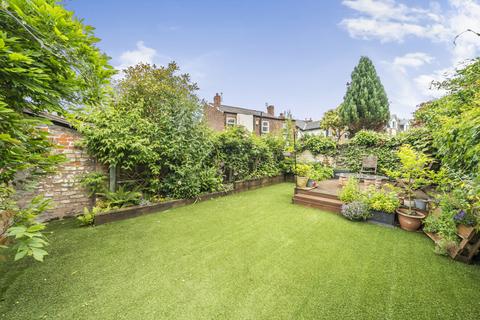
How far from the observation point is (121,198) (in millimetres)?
4496

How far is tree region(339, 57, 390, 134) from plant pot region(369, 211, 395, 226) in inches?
484

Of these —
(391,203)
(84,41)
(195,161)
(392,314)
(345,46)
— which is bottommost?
(392,314)

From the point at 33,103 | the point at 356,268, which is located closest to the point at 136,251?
the point at 33,103

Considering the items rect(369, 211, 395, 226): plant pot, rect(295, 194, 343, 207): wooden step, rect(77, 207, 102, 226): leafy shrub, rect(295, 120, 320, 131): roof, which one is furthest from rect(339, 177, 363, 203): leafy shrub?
rect(295, 120, 320, 131): roof

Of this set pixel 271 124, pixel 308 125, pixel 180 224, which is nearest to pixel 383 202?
pixel 180 224

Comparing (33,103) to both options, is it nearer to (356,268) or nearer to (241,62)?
(356,268)

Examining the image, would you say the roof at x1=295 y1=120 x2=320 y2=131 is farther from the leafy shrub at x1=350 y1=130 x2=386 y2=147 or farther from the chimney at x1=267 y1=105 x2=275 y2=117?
the leafy shrub at x1=350 y1=130 x2=386 y2=147

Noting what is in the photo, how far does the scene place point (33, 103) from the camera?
1392 mm

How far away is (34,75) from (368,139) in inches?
439

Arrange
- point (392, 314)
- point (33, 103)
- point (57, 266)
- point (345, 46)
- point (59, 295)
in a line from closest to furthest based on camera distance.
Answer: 1. point (33, 103)
2. point (392, 314)
3. point (59, 295)
4. point (57, 266)
5. point (345, 46)

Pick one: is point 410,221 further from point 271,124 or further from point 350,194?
point 271,124

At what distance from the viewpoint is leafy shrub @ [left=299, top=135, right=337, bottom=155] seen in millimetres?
10508

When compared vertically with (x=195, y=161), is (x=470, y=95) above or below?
above

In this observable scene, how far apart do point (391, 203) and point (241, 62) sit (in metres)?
11.2
